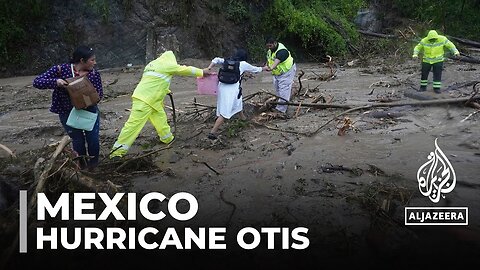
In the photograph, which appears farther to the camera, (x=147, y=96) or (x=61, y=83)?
(x=147, y=96)

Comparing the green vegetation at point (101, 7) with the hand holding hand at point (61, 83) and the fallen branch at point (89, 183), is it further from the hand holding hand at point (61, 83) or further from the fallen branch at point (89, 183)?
the fallen branch at point (89, 183)

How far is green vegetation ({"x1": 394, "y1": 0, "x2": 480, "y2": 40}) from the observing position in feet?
67.8

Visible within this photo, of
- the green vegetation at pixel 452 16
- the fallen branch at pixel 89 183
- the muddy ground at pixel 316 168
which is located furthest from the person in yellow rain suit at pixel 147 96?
the green vegetation at pixel 452 16

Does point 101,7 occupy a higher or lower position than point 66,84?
higher

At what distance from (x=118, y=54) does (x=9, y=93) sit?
15.4 ft

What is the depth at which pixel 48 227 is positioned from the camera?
445 cm

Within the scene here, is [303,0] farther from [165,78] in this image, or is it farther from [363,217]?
[363,217]

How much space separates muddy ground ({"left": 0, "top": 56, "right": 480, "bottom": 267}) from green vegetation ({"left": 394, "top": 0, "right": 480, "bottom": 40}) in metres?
11.8

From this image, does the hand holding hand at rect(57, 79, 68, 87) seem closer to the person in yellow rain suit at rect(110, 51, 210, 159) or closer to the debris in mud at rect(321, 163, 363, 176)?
the person in yellow rain suit at rect(110, 51, 210, 159)

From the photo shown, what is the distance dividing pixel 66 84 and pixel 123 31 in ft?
38.2

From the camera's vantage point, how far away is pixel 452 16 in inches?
841

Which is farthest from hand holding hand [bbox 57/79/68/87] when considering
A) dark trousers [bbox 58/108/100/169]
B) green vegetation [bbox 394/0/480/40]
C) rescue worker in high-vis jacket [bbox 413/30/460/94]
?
green vegetation [bbox 394/0/480/40]

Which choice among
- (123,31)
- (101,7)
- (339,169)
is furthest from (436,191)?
(101,7)

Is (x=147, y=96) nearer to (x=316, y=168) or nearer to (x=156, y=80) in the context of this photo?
(x=156, y=80)
